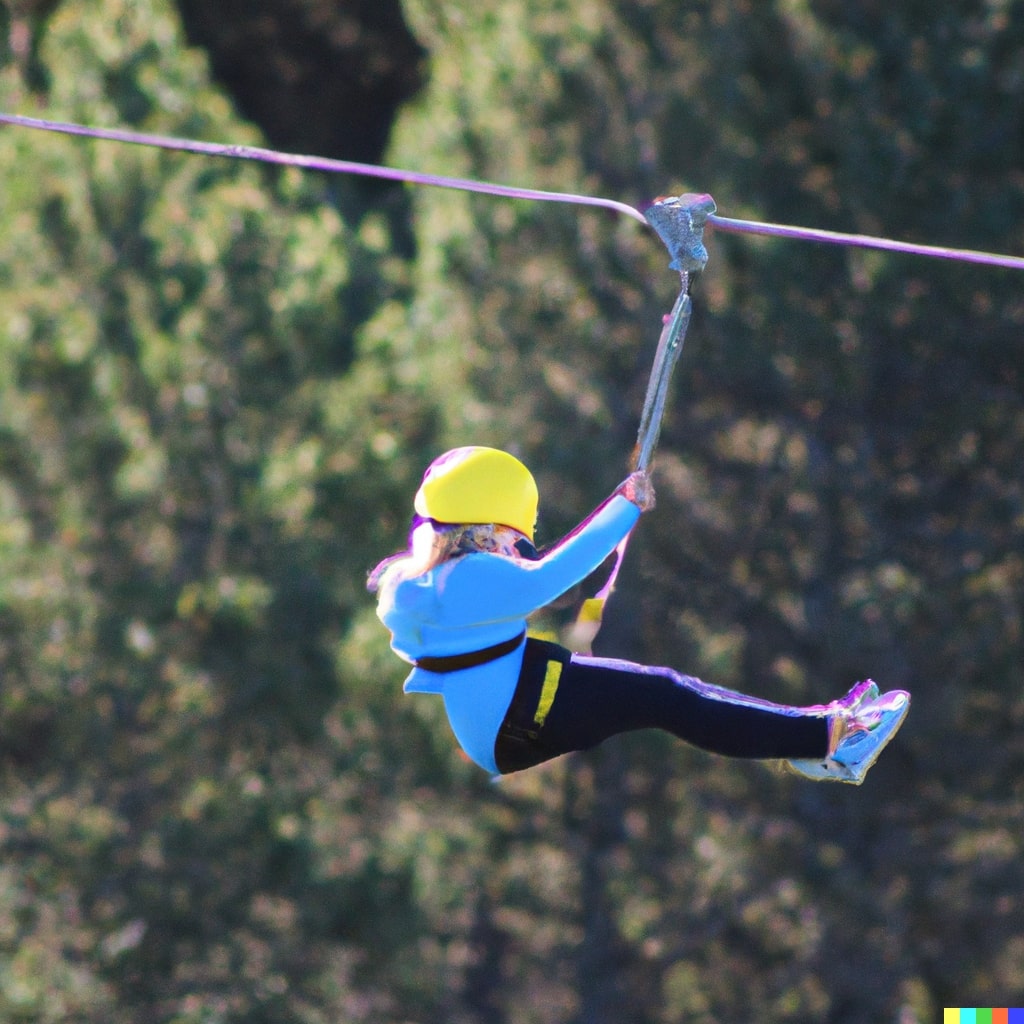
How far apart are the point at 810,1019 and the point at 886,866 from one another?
4.16ft

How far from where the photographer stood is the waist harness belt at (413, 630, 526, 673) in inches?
161

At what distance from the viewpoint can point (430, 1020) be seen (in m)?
12.6

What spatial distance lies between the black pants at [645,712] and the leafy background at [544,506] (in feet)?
23.9

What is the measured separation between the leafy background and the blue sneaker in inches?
284

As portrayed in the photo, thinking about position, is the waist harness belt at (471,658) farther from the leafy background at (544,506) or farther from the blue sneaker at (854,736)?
the leafy background at (544,506)

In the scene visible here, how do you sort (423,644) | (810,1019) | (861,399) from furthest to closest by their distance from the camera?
(810,1019), (861,399), (423,644)

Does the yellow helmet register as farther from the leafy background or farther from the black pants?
the leafy background

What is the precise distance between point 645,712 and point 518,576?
0.46 meters

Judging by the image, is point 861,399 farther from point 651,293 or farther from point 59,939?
point 59,939

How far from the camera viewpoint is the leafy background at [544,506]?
11375mm

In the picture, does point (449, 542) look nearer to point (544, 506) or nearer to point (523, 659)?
point (523, 659)

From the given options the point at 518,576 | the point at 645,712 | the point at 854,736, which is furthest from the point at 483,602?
the point at 854,736

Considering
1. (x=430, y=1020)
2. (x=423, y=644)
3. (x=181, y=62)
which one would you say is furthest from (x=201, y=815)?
(x=423, y=644)

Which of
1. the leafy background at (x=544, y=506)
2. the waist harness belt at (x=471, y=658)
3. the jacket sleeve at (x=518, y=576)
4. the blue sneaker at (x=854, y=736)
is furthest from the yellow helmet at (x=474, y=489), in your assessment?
the leafy background at (x=544, y=506)
